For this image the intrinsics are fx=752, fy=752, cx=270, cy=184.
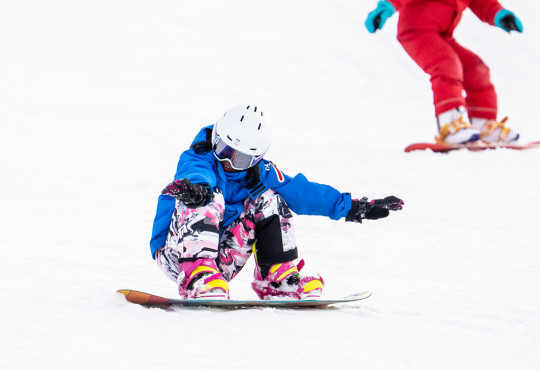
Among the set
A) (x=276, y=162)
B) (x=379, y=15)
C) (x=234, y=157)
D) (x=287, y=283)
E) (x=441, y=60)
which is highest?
A: (x=379, y=15)

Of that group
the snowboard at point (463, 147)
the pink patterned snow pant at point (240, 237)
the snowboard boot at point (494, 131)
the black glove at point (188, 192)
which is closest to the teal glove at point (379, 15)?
the snowboard at point (463, 147)

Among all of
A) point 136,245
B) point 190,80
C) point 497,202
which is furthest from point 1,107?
point 497,202

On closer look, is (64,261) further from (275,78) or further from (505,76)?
(505,76)

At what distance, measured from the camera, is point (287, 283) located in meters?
3.29

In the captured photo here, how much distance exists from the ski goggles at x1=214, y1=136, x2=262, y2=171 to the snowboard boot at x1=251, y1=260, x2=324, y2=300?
46 centimetres

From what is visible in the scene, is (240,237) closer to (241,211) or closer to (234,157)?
(241,211)

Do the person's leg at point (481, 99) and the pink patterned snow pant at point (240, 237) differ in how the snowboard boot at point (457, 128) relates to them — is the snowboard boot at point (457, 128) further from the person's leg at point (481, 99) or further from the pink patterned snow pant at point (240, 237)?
the pink patterned snow pant at point (240, 237)

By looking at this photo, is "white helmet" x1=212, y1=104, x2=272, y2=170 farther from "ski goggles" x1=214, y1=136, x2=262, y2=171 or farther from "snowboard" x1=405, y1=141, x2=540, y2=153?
"snowboard" x1=405, y1=141, x2=540, y2=153

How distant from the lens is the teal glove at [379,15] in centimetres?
694

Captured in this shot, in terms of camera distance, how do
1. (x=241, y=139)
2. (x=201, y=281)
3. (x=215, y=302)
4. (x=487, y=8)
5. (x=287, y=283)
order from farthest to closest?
(x=487, y=8) < (x=287, y=283) < (x=241, y=139) < (x=201, y=281) < (x=215, y=302)

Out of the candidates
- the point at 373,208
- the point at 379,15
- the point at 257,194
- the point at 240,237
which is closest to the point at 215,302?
the point at 240,237

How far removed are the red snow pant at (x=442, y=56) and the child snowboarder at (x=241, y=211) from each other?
395cm

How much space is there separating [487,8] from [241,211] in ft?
16.2

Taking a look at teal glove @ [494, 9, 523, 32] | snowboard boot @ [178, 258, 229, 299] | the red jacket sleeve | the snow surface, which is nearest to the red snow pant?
the red jacket sleeve
